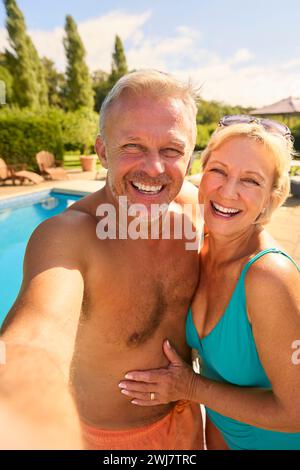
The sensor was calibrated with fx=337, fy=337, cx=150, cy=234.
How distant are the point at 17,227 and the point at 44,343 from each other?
9.21 meters

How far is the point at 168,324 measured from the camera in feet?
5.99

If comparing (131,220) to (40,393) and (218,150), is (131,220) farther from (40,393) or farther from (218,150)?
(40,393)

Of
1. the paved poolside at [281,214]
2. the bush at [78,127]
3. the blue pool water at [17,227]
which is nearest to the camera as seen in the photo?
the paved poolside at [281,214]

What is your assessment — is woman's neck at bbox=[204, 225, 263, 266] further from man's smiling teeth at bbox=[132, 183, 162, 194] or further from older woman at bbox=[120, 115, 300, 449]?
man's smiling teeth at bbox=[132, 183, 162, 194]

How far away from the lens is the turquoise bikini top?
4.93ft

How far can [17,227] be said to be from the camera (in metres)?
9.65

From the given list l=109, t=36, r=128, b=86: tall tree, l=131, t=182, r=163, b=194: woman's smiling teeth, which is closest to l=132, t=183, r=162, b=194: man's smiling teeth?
l=131, t=182, r=163, b=194: woman's smiling teeth

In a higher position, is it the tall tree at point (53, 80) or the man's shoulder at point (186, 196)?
the tall tree at point (53, 80)

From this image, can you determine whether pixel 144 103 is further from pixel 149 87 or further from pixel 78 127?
pixel 78 127

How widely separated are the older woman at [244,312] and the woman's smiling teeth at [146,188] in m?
0.25

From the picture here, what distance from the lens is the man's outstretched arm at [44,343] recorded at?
2.47ft

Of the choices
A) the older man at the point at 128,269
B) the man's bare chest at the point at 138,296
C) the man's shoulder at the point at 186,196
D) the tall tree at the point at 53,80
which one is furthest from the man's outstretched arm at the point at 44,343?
the tall tree at the point at 53,80

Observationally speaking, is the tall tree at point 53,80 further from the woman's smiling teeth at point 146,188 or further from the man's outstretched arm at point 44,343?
the man's outstretched arm at point 44,343
